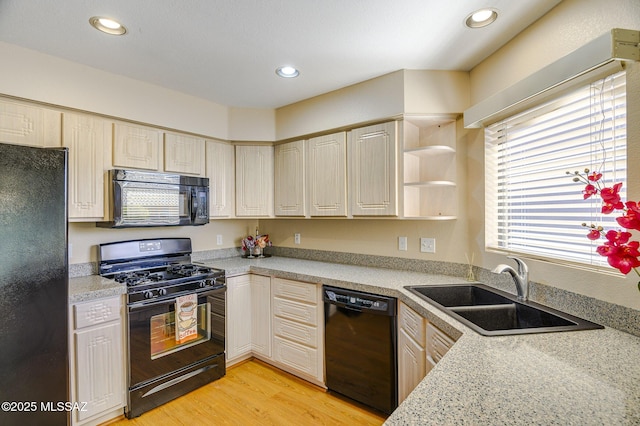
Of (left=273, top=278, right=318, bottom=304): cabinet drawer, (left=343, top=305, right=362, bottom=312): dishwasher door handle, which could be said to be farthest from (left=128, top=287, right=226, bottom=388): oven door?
(left=343, top=305, right=362, bottom=312): dishwasher door handle

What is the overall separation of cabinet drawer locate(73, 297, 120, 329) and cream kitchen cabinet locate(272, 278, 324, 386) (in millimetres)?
1181

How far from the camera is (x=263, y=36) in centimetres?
190

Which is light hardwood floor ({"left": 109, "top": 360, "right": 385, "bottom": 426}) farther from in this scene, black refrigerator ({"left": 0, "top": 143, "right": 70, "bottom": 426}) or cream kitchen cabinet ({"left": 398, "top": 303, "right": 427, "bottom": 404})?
black refrigerator ({"left": 0, "top": 143, "right": 70, "bottom": 426})

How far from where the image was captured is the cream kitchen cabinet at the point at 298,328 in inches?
98.3

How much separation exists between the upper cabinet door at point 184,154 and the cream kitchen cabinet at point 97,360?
120 centimetres

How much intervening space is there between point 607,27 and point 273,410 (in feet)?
9.39

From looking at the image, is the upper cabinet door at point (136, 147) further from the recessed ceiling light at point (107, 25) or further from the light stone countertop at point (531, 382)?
the light stone countertop at point (531, 382)

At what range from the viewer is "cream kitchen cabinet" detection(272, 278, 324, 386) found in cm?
250

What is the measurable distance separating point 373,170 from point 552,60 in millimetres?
1271

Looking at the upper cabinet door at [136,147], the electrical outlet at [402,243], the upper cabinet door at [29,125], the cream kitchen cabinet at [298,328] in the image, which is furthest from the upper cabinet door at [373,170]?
the upper cabinet door at [29,125]

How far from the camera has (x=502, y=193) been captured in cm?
212

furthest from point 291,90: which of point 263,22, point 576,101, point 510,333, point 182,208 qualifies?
point 510,333

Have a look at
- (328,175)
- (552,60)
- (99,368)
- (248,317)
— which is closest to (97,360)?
(99,368)

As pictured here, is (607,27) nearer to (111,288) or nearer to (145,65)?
(145,65)
